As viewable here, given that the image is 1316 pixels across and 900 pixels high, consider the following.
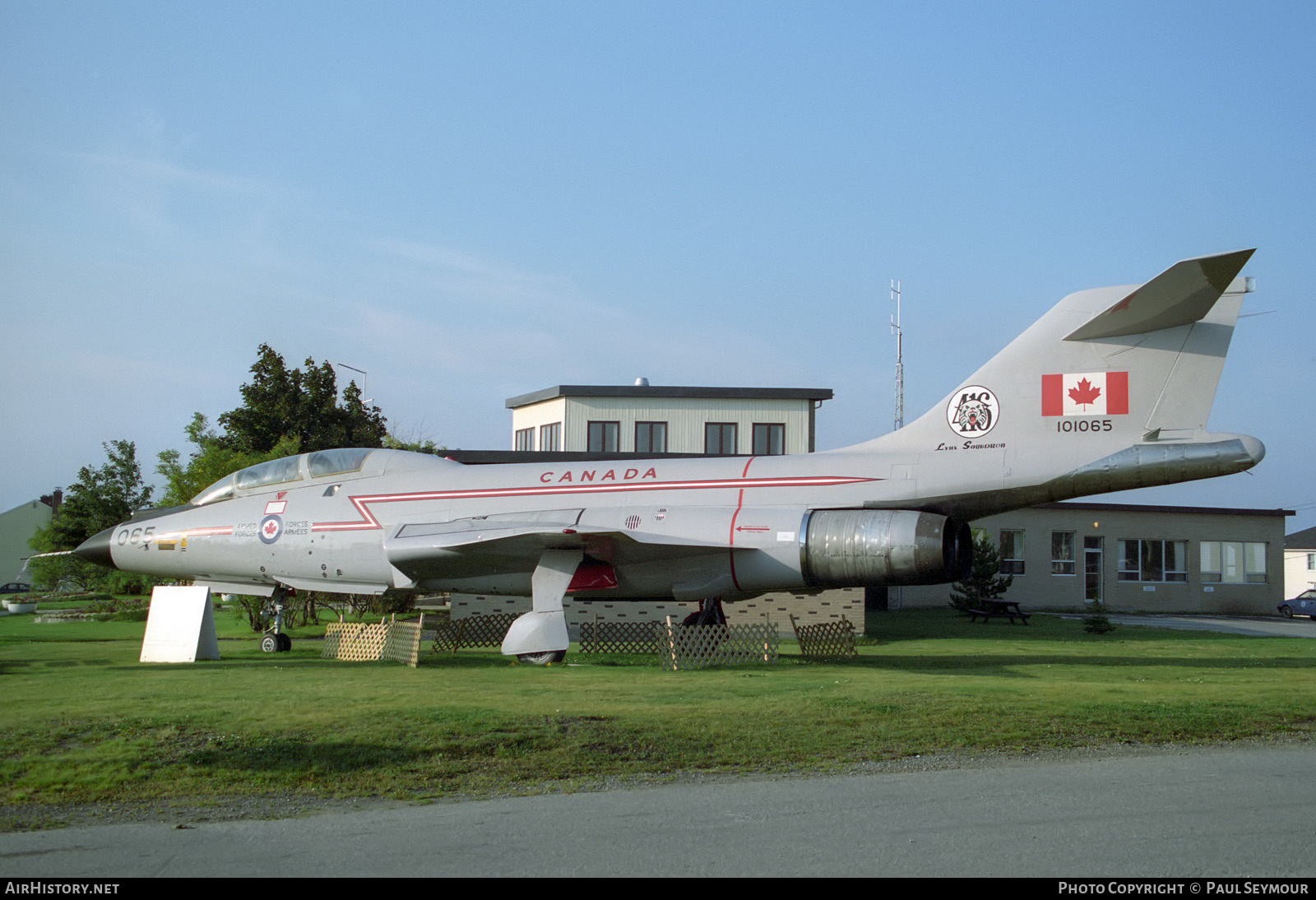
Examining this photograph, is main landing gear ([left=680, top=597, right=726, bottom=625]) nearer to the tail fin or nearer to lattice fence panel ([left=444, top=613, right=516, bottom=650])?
lattice fence panel ([left=444, top=613, right=516, bottom=650])

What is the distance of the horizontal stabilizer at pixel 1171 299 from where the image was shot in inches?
464

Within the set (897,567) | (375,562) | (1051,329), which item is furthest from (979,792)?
(375,562)

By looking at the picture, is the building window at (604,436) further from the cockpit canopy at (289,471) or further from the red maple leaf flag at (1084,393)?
the red maple leaf flag at (1084,393)

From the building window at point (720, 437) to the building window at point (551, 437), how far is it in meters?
5.01

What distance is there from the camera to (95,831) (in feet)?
18.2

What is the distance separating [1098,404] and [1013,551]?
26454mm

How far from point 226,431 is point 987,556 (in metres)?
25.3

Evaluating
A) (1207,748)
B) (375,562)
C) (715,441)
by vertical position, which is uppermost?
(715,441)

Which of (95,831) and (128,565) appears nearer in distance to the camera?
(95,831)

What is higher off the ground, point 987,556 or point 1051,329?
point 1051,329

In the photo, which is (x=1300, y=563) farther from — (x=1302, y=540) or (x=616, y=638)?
(x=616, y=638)

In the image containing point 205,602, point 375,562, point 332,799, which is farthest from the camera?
point 375,562

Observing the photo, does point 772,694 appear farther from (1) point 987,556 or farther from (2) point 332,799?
(1) point 987,556

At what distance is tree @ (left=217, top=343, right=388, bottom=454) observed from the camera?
113 feet
